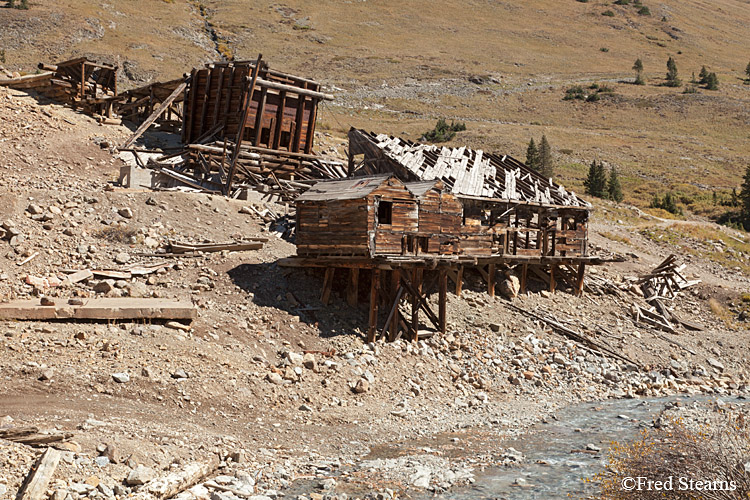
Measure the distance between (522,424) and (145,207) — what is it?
16.3 meters

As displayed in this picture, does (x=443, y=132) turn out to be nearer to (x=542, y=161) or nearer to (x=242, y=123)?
(x=542, y=161)

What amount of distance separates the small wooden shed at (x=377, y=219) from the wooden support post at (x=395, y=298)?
0.89 meters

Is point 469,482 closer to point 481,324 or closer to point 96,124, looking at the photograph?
point 481,324

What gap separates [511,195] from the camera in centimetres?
3058

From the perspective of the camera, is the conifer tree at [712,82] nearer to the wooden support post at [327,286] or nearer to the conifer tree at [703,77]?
the conifer tree at [703,77]

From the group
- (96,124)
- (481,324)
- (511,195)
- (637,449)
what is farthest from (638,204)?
(637,449)

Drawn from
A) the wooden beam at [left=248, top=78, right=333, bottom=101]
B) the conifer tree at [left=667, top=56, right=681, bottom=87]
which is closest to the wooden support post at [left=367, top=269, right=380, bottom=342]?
the wooden beam at [left=248, top=78, right=333, bottom=101]

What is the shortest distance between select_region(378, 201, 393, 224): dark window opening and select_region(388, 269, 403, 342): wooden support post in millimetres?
1680

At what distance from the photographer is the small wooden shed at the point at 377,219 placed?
22.5m

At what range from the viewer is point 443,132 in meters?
77.7

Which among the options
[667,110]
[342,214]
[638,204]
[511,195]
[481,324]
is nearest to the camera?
[342,214]

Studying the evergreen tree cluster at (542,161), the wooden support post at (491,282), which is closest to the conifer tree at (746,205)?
the evergreen tree cluster at (542,161)

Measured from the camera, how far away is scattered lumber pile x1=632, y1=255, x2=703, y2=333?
32062mm

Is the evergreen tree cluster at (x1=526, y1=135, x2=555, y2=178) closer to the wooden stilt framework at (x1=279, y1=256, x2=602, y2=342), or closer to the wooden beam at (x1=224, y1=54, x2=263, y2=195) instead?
the wooden beam at (x1=224, y1=54, x2=263, y2=195)
